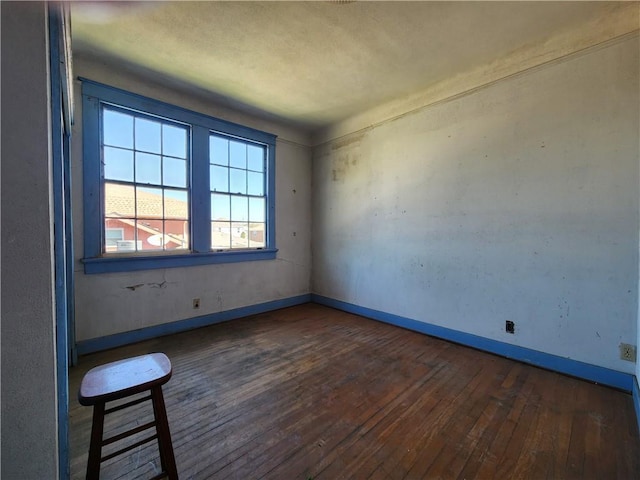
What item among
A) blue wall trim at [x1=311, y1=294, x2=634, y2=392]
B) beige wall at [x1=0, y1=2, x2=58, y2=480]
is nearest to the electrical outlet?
blue wall trim at [x1=311, y1=294, x2=634, y2=392]

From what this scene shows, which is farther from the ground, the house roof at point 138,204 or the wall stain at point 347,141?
the wall stain at point 347,141

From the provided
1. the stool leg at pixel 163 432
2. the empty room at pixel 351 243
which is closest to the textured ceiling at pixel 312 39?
the empty room at pixel 351 243

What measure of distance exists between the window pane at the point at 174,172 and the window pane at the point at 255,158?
978mm

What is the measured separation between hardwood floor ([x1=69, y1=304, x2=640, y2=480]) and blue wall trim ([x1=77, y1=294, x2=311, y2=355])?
132mm

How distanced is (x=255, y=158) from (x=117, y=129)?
1.75 meters

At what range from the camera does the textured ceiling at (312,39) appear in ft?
6.82

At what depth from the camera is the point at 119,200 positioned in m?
2.97

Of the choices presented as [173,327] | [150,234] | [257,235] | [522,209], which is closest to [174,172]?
[150,234]

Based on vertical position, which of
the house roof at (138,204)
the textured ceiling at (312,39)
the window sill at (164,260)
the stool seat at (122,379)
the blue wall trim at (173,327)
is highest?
the textured ceiling at (312,39)

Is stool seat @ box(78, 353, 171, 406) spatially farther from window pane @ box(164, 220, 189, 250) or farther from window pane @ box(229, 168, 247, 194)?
window pane @ box(229, 168, 247, 194)

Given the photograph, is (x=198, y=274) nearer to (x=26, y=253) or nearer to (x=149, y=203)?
(x=149, y=203)

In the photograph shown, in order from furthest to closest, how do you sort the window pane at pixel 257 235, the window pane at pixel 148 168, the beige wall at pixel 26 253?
the window pane at pixel 257 235
the window pane at pixel 148 168
the beige wall at pixel 26 253

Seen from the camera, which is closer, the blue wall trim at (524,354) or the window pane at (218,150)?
the blue wall trim at (524,354)

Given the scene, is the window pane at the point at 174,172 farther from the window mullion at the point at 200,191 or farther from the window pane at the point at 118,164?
the window pane at the point at 118,164
